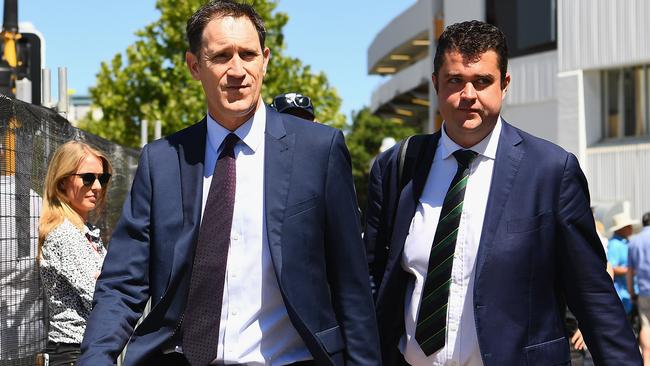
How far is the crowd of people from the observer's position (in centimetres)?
383

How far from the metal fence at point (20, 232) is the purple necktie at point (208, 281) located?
1751mm

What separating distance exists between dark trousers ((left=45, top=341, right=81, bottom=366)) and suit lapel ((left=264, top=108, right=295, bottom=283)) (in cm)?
231

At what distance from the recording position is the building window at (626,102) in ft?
80.5

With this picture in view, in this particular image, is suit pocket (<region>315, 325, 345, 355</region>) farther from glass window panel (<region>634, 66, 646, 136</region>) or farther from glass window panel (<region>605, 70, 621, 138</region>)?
glass window panel (<region>605, 70, 621, 138</region>)

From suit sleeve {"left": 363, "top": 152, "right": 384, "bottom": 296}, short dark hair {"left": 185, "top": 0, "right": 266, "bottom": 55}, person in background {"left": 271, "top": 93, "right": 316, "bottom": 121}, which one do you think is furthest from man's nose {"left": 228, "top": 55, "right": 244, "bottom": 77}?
person in background {"left": 271, "top": 93, "right": 316, "bottom": 121}

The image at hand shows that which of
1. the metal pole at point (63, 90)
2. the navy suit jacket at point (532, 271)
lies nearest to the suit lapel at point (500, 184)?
the navy suit jacket at point (532, 271)

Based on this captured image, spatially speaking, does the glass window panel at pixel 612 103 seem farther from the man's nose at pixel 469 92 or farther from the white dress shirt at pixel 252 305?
the white dress shirt at pixel 252 305

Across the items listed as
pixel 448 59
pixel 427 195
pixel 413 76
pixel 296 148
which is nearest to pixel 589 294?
pixel 427 195

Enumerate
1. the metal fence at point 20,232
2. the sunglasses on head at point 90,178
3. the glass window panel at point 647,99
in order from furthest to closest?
the glass window panel at point 647,99 → the sunglasses on head at point 90,178 → the metal fence at point 20,232

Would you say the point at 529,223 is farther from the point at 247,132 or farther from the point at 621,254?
the point at 621,254

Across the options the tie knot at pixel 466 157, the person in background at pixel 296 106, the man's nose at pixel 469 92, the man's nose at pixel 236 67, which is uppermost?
the person in background at pixel 296 106

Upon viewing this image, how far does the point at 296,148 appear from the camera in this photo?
4.01m

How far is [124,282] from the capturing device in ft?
12.7

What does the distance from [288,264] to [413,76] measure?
1654 inches
